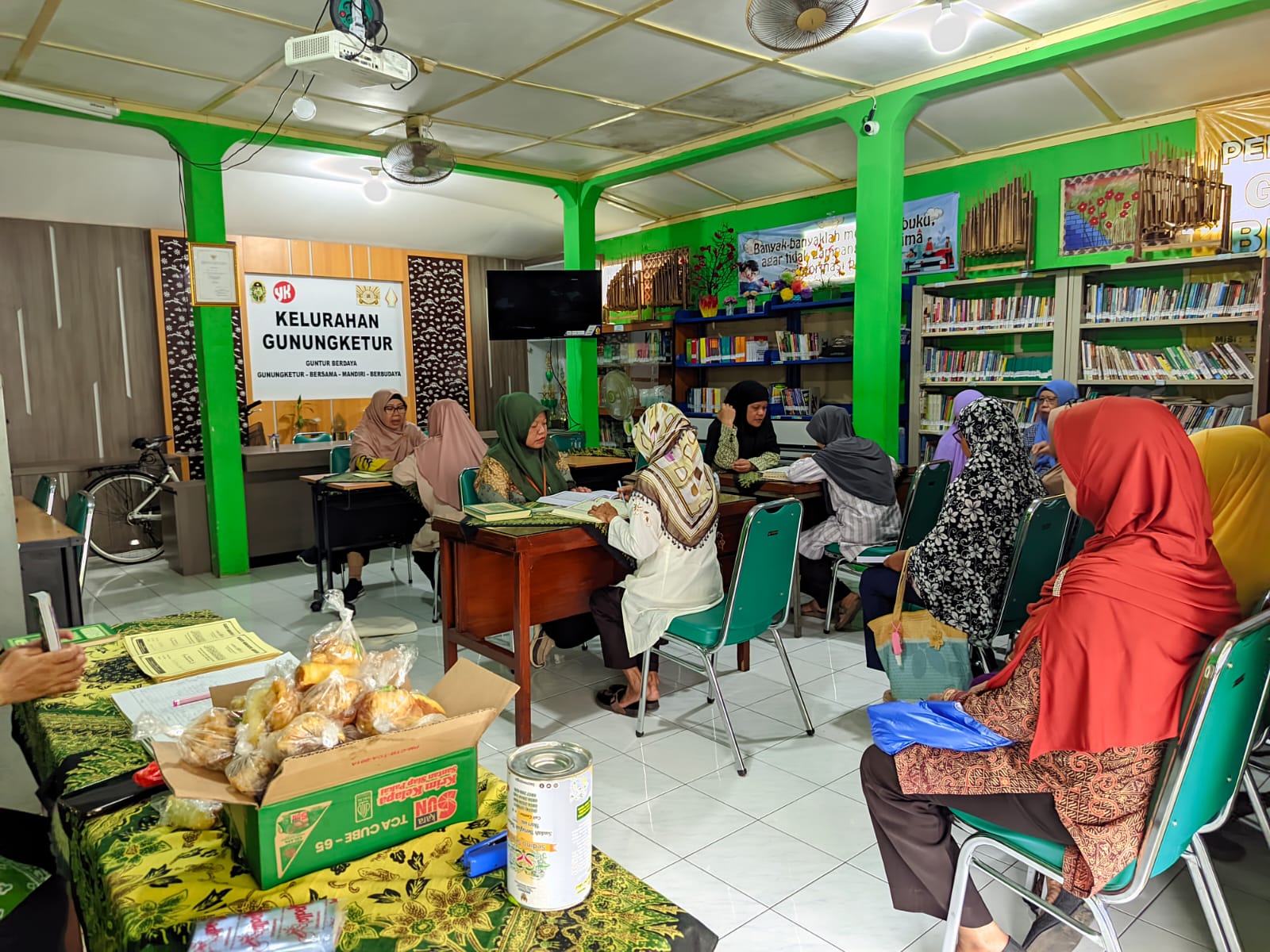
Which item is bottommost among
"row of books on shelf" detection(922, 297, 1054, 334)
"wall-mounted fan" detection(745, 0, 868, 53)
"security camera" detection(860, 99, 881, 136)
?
"row of books on shelf" detection(922, 297, 1054, 334)

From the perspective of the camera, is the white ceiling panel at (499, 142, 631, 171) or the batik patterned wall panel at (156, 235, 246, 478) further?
the batik patterned wall panel at (156, 235, 246, 478)

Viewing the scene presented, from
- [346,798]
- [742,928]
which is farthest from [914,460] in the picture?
[346,798]

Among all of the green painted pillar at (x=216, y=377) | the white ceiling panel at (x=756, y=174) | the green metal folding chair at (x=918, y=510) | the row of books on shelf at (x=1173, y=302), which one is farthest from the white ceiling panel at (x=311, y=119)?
the row of books on shelf at (x=1173, y=302)

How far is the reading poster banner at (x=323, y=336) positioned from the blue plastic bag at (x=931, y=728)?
7.50 metres

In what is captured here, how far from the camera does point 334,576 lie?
5723 mm

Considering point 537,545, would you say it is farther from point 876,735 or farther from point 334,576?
point 334,576

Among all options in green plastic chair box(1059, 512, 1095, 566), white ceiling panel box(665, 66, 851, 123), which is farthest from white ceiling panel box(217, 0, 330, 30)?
green plastic chair box(1059, 512, 1095, 566)

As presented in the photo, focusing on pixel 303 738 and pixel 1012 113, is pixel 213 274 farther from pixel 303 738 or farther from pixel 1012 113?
pixel 303 738

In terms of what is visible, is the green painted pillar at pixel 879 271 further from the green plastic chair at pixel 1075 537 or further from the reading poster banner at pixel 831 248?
the green plastic chair at pixel 1075 537

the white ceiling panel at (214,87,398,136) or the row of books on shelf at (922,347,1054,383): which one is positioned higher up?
the white ceiling panel at (214,87,398,136)

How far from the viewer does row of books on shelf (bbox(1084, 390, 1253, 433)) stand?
436 cm

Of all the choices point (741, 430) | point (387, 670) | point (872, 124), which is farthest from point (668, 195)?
point (387, 670)

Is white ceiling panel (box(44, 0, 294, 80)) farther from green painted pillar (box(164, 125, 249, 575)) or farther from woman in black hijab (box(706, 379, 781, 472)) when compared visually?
woman in black hijab (box(706, 379, 781, 472))

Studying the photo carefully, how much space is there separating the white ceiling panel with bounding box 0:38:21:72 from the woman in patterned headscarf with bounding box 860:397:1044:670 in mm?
4983
